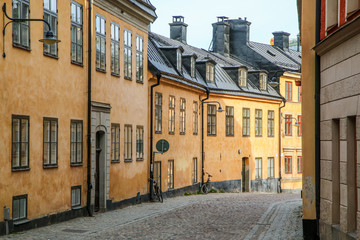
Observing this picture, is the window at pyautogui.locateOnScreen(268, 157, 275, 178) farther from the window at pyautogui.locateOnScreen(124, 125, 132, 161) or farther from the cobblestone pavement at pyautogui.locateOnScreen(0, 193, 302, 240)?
the window at pyautogui.locateOnScreen(124, 125, 132, 161)

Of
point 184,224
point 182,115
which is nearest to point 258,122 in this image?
point 182,115

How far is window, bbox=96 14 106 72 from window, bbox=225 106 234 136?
58.1 feet

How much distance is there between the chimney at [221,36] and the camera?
48.2m

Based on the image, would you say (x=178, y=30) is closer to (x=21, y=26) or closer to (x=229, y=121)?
(x=229, y=121)

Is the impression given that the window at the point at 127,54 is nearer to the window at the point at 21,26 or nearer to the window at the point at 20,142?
the window at the point at 21,26

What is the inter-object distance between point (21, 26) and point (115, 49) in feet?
23.2

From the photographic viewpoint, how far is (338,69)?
11.5m

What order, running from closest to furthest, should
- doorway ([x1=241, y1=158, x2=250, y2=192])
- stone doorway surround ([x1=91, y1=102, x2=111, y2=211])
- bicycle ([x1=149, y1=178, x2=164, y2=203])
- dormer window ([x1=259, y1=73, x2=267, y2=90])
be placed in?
stone doorway surround ([x1=91, y1=102, x2=111, y2=211])
bicycle ([x1=149, y1=178, x2=164, y2=203])
doorway ([x1=241, y1=158, x2=250, y2=192])
dormer window ([x1=259, y1=73, x2=267, y2=90])

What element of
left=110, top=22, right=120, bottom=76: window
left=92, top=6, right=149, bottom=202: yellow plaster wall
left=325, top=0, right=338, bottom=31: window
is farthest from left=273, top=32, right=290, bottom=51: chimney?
left=325, top=0, right=338, bottom=31: window

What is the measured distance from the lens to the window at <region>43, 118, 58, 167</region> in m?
17.2

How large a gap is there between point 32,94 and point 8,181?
2.39 meters

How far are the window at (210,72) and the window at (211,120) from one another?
167cm

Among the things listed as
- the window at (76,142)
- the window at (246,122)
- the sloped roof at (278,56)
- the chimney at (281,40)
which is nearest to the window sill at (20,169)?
the window at (76,142)

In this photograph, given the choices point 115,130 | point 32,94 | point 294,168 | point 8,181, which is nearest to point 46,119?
point 32,94
